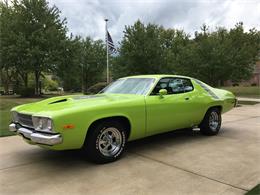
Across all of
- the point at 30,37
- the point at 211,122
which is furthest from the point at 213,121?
the point at 30,37

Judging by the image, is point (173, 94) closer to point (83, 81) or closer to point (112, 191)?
point (112, 191)

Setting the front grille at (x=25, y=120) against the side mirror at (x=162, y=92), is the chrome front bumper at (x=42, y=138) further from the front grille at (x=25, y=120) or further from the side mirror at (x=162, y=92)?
the side mirror at (x=162, y=92)

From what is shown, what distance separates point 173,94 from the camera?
18.9ft

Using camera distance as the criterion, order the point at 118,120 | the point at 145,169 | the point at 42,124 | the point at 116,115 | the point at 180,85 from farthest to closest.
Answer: the point at 180,85 < the point at 118,120 < the point at 116,115 < the point at 145,169 < the point at 42,124

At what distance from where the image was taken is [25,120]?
457 cm

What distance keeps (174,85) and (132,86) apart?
98cm

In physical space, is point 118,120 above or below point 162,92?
below

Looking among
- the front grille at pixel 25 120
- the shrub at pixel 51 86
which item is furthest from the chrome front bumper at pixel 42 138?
the shrub at pixel 51 86

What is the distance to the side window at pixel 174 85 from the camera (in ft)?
18.4

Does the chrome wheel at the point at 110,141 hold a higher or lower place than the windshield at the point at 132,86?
lower

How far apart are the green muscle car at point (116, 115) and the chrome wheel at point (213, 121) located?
3cm

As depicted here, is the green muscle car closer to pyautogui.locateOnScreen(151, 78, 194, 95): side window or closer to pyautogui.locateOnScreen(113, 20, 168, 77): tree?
pyautogui.locateOnScreen(151, 78, 194, 95): side window

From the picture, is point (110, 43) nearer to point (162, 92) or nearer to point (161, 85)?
point (161, 85)

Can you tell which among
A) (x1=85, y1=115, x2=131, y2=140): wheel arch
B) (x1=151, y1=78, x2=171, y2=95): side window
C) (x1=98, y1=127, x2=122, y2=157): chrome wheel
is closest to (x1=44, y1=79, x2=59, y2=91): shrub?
(x1=151, y1=78, x2=171, y2=95): side window
